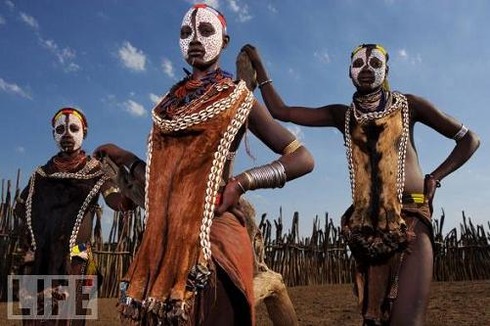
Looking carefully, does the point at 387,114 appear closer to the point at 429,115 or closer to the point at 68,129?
the point at 429,115

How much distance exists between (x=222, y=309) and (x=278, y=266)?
13.4 metres

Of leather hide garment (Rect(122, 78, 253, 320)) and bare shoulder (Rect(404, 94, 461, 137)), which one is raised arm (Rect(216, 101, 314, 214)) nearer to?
leather hide garment (Rect(122, 78, 253, 320))

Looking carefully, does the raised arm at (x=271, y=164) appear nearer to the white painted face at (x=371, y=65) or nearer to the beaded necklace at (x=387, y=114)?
the beaded necklace at (x=387, y=114)

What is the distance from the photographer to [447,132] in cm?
461

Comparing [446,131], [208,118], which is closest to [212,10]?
[208,118]

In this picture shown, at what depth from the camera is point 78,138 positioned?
18.0ft

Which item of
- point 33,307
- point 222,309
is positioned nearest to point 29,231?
point 33,307

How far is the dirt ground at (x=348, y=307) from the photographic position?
10.0m

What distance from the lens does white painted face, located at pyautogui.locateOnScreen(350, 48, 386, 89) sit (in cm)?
454

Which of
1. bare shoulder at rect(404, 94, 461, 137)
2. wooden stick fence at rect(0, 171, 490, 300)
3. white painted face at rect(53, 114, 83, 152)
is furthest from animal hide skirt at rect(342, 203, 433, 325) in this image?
wooden stick fence at rect(0, 171, 490, 300)

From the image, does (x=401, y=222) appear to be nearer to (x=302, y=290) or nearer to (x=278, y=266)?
(x=302, y=290)

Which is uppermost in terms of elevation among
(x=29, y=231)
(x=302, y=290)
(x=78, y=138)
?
(x=78, y=138)

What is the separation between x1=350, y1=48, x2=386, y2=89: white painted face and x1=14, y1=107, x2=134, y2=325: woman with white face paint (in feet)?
7.81

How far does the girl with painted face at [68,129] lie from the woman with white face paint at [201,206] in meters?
2.99
